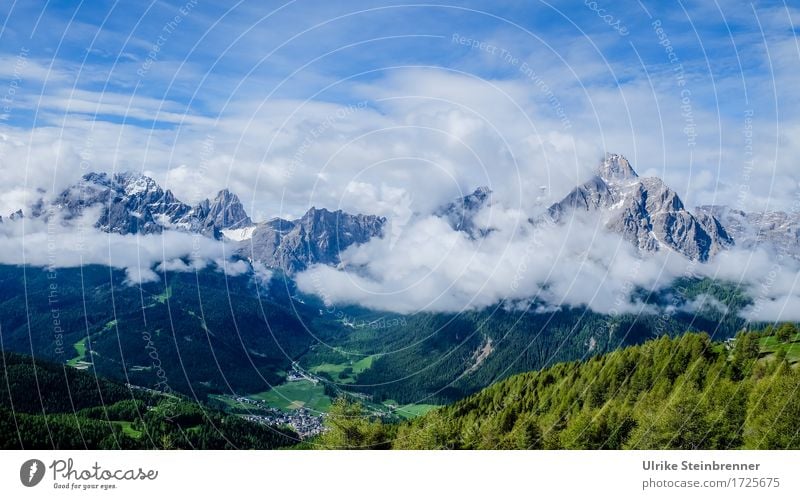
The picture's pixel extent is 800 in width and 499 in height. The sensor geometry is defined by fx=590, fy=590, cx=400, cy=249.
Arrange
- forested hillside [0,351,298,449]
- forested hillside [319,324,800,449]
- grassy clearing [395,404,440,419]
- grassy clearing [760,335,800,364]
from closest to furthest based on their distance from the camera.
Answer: forested hillside [319,324,800,449] < grassy clearing [760,335,800,364] < forested hillside [0,351,298,449] < grassy clearing [395,404,440,419]

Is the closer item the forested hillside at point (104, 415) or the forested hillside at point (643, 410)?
the forested hillside at point (643, 410)

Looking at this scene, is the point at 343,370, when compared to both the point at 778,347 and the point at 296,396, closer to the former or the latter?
the point at 296,396

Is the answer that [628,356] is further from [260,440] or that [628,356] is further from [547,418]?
[260,440]

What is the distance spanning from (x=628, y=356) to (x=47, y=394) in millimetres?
94322

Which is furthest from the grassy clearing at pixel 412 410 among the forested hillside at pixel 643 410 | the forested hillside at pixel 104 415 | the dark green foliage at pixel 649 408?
the forested hillside at pixel 643 410
